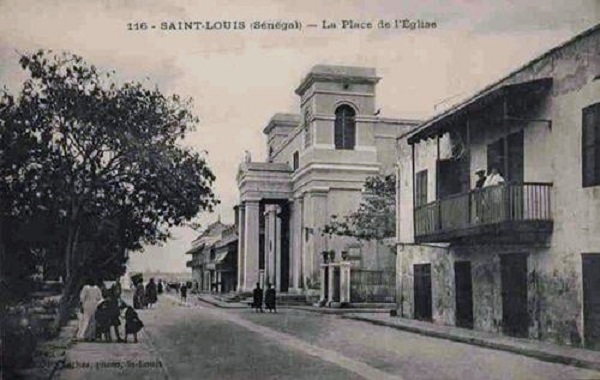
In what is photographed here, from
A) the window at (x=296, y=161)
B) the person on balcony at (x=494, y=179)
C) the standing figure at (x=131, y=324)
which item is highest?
the window at (x=296, y=161)

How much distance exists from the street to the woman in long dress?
79 centimetres

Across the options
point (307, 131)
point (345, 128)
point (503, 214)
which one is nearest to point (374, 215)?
point (345, 128)

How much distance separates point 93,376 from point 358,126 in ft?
81.1

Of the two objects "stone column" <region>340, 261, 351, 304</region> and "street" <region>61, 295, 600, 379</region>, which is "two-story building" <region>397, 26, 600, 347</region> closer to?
"street" <region>61, 295, 600, 379</region>

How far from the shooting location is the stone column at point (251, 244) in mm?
41981

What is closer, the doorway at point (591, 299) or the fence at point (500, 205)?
the doorway at point (591, 299)

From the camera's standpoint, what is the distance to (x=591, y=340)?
578 inches

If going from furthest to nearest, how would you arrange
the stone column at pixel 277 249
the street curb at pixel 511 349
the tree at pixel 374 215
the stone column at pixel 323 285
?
the stone column at pixel 277 249 < the stone column at pixel 323 285 < the tree at pixel 374 215 < the street curb at pixel 511 349

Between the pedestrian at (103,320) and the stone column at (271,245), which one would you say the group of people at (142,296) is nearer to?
the stone column at (271,245)

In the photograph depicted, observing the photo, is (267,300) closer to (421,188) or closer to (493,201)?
(421,188)

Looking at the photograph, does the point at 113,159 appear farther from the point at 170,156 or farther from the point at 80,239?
the point at 80,239

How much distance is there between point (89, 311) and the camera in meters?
16.1

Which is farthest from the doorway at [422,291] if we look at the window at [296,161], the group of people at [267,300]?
the window at [296,161]

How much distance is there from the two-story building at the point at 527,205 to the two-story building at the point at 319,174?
981 centimetres
